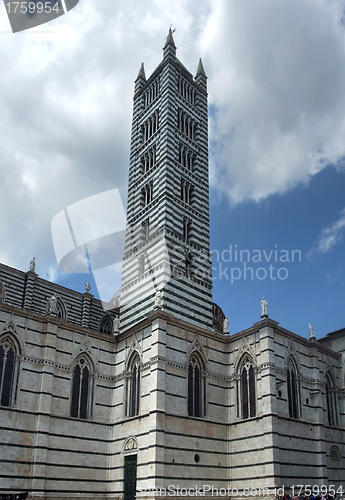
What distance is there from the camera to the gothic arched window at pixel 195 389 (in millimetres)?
26608

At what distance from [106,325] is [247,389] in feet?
49.5

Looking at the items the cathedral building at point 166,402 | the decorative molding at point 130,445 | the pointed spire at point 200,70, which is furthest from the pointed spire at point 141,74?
the decorative molding at point 130,445

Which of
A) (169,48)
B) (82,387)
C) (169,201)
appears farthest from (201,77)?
(82,387)

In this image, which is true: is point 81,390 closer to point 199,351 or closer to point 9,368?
point 9,368

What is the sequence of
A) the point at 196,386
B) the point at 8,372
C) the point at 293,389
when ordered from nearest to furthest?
the point at 8,372
the point at 196,386
the point at 293,389

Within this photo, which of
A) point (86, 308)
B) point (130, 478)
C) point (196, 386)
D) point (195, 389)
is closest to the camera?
point (130, 478)

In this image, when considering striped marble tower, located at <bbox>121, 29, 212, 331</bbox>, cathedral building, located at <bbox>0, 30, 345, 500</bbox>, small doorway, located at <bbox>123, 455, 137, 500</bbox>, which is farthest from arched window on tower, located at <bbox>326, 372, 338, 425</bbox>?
small doorway, located at <bbox>123, 455, 137, 500</bbox>

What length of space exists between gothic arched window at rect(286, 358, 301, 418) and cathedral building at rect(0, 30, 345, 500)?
0.28 ft

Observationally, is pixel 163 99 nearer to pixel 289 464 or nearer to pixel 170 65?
pixel 170 65

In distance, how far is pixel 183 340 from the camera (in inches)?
1077

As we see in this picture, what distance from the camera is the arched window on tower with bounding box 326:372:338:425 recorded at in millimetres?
30203

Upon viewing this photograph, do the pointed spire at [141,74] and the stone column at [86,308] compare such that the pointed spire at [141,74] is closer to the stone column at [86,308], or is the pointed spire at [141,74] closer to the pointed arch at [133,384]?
the stone column at [86,308]

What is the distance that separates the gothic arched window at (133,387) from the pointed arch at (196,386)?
2.87 m

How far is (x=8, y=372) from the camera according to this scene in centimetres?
2458
